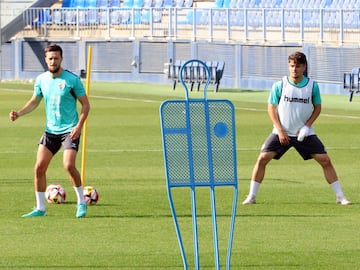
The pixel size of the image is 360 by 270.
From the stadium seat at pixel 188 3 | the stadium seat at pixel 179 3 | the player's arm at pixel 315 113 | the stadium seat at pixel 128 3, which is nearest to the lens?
the player's arm at pixel 315 113

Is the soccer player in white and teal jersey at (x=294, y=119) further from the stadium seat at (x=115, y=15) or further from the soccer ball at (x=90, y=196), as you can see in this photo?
the stadium seat at (x=115, y=15)

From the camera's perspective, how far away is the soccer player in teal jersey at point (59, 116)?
1477 centimetres

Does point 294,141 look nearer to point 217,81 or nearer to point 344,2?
point 217,81

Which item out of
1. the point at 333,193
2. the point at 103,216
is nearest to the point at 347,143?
the point at 333,193

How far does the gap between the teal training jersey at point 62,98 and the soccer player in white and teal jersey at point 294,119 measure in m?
2.43

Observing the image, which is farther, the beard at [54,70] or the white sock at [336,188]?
the white sock at [336,188]

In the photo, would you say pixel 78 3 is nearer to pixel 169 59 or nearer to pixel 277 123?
pixel 169 59

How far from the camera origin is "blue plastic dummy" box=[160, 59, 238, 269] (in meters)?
9.05

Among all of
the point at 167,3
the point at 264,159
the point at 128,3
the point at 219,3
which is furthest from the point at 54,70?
the point at 128,3

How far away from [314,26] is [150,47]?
1186 centimetres

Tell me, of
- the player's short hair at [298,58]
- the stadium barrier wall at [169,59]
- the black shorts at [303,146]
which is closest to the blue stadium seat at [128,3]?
the stadium barrier wall at [169,59]

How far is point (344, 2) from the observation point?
160ft

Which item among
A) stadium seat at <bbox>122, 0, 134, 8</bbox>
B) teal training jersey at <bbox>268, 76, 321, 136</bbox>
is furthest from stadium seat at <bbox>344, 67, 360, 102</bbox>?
stadium seat at <bbox>122, 0, 134, 8</bbox>

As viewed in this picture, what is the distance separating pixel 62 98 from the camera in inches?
583
